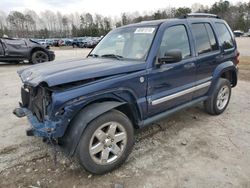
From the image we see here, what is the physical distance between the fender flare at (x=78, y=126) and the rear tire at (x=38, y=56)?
11.0 metres

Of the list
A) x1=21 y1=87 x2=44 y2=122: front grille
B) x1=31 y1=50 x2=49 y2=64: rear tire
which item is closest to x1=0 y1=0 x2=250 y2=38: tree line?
x1=31 y1=50 x2=49 y2=64: rear tire

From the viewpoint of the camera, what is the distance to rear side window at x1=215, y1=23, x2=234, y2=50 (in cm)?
507

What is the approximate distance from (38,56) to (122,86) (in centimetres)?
1108

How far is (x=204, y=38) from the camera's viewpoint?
15.3 feet

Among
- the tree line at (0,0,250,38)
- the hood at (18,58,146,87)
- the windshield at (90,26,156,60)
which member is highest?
the tree line at (0,0,250,38)

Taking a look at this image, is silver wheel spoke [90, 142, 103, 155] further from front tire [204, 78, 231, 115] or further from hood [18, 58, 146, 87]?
front tire [204, 78, 231, 115]

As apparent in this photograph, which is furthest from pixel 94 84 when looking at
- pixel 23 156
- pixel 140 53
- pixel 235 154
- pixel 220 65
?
pixel 220 65

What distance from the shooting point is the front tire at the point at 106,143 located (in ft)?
9.87

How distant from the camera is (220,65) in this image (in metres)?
4.98

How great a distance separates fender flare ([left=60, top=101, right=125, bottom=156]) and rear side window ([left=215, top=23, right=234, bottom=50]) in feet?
10.4

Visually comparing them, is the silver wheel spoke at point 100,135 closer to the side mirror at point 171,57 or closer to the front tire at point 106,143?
the front tire at point 106,143

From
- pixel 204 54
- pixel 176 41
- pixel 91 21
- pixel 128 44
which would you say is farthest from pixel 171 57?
pixel 91 21

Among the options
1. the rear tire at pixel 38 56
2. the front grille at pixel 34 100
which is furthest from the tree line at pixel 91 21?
the front grille at pixel 34 100

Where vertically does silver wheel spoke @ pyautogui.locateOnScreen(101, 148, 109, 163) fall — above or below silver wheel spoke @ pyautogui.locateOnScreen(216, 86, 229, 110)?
below
